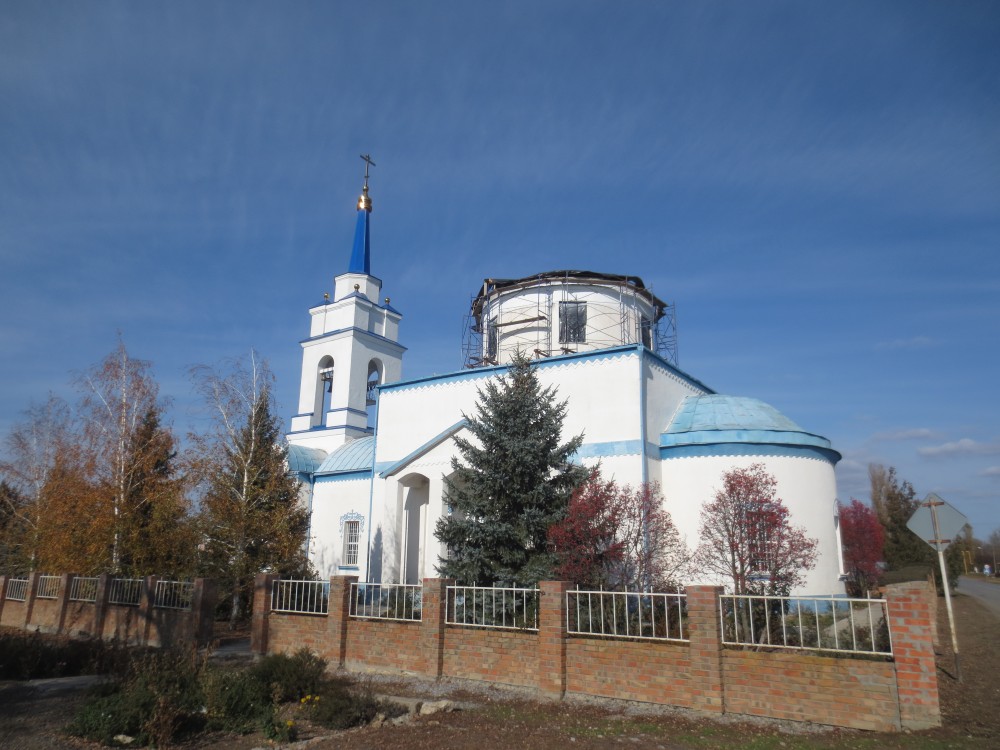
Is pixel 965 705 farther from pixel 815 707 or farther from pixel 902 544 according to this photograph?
pixel 902 544

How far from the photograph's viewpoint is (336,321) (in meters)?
30.2

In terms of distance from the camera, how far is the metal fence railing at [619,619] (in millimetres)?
9430

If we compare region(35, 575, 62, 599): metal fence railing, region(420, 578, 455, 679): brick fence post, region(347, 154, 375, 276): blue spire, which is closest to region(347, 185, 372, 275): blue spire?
region(347, 154, 375, 276): blue spire

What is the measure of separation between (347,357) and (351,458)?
6.21m

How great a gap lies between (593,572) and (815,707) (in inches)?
213

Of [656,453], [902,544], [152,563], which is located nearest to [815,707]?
[656,453]

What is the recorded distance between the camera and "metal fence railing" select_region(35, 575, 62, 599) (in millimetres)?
19031

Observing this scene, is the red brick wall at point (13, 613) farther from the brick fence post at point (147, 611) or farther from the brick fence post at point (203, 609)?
the brick fence post at point (203, 609)

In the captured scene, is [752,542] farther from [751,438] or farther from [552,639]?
[552,639]

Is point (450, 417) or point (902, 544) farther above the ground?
point (450, 417)

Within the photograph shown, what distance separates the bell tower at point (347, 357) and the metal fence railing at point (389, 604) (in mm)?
15504

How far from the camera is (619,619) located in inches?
402

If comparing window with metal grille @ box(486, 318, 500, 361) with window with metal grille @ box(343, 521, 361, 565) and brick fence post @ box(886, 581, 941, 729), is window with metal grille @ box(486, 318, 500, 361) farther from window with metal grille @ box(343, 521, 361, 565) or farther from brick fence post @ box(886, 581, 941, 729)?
brick fence post @ box(886, 581, 941, 729)

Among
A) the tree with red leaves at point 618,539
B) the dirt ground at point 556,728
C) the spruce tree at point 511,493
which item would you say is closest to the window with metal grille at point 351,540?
the spruce tree at point 511,493
